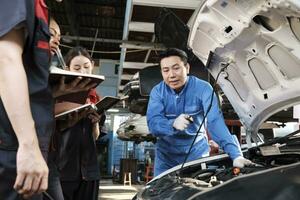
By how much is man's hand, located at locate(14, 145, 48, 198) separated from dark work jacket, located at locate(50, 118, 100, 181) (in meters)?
1.37

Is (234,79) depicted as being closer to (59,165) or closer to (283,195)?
(59,165)

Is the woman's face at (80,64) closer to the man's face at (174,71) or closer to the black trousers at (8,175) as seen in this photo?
the man's face at (174,71)

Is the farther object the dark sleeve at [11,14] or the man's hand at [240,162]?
the man's hand at [240,162]

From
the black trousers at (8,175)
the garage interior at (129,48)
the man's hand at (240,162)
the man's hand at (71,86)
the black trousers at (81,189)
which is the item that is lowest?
the black trousers at (81,189)

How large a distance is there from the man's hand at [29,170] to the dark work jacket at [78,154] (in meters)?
1.37

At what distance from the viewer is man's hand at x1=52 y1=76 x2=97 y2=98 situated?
1729 mm

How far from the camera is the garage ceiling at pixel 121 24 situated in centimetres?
520

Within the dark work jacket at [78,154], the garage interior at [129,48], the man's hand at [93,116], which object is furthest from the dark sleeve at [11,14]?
the dark work jacket at [78,154]

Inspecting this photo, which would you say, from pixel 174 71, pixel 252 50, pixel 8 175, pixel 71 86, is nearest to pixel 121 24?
pixel 174 71

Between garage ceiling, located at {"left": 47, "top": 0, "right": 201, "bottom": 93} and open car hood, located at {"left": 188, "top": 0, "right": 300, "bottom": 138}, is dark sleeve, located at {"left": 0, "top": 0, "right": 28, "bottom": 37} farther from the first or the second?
garage ceiling, located at {"left": 47, "top": 0, "right": 201, "bottom": 93}

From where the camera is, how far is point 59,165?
2500 mm

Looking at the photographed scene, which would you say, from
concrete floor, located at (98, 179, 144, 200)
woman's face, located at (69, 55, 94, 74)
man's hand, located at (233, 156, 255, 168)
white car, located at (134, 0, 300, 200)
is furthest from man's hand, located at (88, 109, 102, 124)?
concrete floor, located at (98, 179, 144, 200)

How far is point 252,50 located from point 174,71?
0.83m

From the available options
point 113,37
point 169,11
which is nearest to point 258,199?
point 169,11
